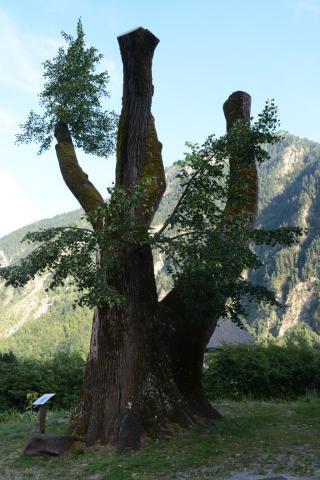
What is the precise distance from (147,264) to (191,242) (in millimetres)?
1787

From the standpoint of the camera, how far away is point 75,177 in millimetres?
14062

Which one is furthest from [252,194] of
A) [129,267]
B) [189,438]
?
[189,438]

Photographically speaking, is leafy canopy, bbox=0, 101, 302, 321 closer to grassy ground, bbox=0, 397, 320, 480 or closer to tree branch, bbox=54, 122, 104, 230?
tree branch, bbox=54, 122, 104, 230

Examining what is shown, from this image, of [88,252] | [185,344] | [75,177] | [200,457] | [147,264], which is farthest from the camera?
[75,177]

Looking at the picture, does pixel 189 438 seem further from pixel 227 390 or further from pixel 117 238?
pixel 227 390

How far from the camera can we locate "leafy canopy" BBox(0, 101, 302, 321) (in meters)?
9.88

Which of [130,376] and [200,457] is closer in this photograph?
[200,457]

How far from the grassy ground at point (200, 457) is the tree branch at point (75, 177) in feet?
18.2

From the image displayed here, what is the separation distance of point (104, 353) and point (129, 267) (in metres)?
2.15

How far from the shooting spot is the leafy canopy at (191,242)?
→ 32.4ft

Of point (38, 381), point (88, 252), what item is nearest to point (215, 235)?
point (88, 252)

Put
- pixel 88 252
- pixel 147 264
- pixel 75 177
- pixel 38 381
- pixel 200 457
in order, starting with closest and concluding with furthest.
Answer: pixel 200 457
pixel 88 252
pixel 147 264
pixel 75 177
pixel 38 381

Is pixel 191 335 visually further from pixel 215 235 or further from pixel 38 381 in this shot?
pixel 38 381

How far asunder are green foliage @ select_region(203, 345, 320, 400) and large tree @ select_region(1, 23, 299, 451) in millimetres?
7684
